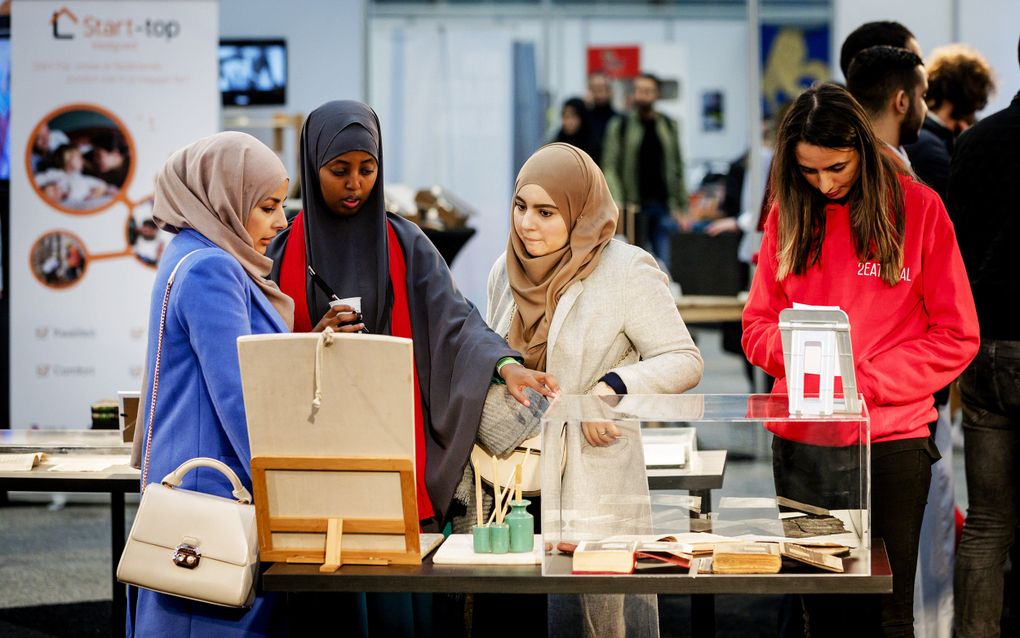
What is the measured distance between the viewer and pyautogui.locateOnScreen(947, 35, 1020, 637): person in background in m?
3.09

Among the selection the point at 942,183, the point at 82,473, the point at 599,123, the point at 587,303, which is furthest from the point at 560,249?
the point at 599,123

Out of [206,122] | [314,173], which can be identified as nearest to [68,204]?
[206,122]

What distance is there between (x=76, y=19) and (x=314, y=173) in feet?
9.89

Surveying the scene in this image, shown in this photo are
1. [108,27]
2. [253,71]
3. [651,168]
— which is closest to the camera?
[108,27]

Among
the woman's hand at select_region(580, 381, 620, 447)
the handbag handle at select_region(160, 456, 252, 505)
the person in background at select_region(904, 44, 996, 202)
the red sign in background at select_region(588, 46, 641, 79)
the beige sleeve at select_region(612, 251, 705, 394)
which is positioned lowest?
the handbag handle at select_region(160, 456, 252, 505)

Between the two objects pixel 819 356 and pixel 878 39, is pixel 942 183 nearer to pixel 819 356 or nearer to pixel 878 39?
pixel 878 39

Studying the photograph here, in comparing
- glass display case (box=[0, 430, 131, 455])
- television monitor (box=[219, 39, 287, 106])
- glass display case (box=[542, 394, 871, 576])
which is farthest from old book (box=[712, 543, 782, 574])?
television monitor (box=[219, 39, 287, 106])

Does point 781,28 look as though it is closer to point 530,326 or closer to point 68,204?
point 68,204

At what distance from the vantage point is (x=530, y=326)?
2865mm

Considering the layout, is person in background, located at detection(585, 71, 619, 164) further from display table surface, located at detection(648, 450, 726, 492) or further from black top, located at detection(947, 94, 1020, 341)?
display table surface, located at detection(648, 450, 726, 492)

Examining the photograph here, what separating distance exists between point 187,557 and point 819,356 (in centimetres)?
122

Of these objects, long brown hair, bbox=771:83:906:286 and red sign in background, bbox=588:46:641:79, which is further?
red sign in background, bbox=588:46:641:79

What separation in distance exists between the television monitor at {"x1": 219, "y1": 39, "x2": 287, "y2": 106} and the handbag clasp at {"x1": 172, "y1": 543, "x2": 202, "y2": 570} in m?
5.25

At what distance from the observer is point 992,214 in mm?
3111
